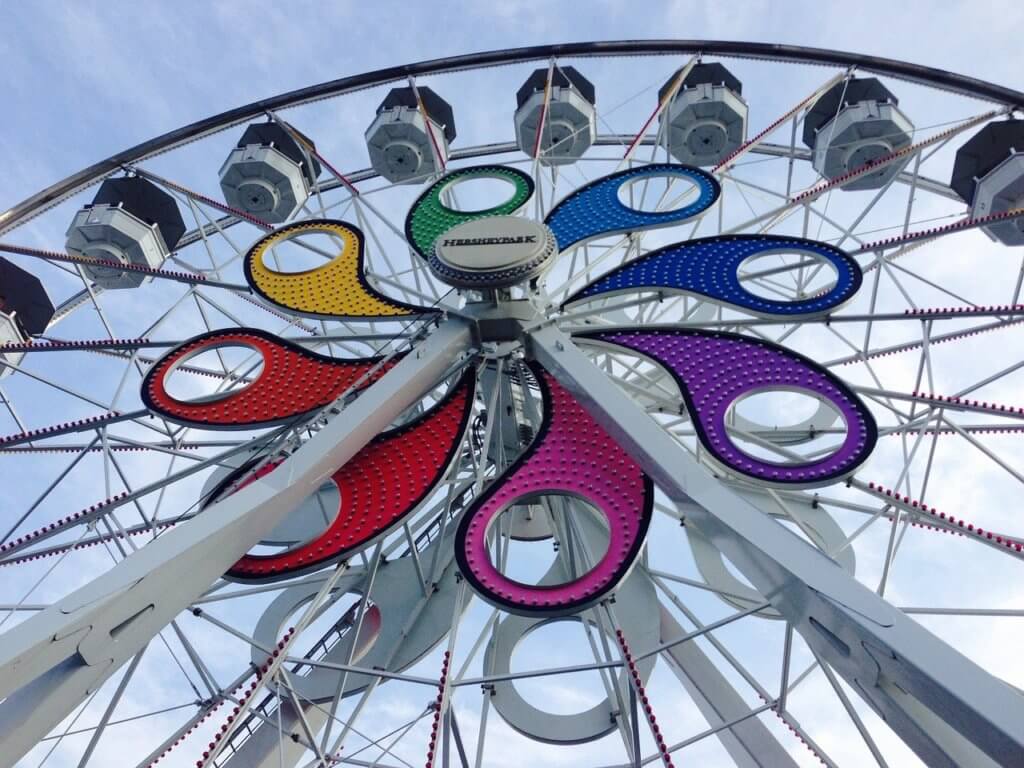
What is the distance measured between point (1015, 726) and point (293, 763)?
723 cm

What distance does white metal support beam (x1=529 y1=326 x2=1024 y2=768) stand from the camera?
4.04 metres

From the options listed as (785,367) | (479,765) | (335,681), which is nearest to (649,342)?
(785,367)

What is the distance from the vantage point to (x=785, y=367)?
7809 mm

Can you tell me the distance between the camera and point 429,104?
15102 mm

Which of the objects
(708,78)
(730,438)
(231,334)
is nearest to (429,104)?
(708,78)

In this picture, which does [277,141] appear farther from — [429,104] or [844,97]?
[844,97]

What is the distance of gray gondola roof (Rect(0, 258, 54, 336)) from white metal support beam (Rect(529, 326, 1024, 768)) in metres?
10.7

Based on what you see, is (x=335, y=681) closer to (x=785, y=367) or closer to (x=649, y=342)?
(x=649, y=342)

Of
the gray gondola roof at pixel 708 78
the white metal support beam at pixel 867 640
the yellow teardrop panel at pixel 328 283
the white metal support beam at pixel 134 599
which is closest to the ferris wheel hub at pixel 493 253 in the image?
the yellow teardrop panel at pixel 328 283

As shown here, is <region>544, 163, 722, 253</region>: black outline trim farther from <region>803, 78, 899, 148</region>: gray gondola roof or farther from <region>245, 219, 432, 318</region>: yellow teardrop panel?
<region>803, 78, 899, 148</region>: gray gondola roof

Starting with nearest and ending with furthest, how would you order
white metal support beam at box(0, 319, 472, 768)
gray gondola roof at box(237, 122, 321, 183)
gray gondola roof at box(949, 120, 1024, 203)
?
white metal support beam at box(0, 319, 472, 768) < gray gondola roof at box(949, 120, 1024, 203) < gray gondola roof at box(237, 122, 321, 183)

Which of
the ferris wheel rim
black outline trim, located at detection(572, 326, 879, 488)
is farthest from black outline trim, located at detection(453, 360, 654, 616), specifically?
the ferris wheel rim

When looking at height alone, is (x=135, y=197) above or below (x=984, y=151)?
above

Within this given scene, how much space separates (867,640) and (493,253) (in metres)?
5.55
